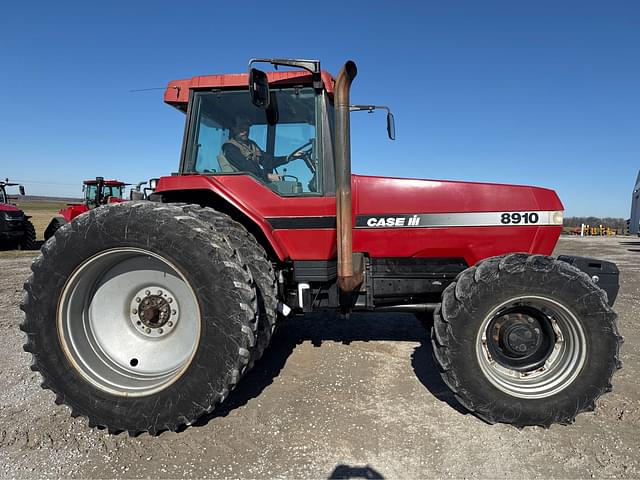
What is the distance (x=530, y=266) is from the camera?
239cm

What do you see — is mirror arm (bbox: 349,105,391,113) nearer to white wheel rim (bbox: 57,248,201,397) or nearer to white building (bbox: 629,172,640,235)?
white wheel rim (bbox: 57,248,201,397)

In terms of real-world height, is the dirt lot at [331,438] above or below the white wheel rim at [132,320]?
below

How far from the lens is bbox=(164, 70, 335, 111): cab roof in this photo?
2.85 meters

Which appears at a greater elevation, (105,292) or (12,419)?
(105,292)

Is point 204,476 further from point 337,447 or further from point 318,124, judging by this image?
point 318,124

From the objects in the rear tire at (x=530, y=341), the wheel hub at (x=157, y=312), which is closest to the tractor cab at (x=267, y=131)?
the wheel hub at (x=157, y=312)

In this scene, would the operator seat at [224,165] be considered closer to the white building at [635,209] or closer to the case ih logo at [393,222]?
the case ih logo at [393,222]

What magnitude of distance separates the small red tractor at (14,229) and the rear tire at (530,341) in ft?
47.0

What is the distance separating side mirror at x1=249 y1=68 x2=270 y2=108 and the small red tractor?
1339cm

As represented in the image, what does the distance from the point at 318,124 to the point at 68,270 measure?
1938 millimetres

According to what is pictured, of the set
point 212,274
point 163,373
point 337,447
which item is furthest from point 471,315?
point 163,373

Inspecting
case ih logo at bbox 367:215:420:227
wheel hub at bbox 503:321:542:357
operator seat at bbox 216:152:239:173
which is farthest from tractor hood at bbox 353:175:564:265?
operator seat at bbox 216:152:239:173

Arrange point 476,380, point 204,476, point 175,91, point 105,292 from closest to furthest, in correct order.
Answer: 1. point 204,476
2. point 476,380
3. point 105,292
4. point 175,91

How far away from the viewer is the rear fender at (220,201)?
2.78m
